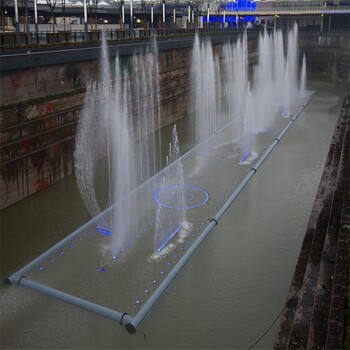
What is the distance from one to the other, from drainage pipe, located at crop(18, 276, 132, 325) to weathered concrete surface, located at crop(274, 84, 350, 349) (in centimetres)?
353

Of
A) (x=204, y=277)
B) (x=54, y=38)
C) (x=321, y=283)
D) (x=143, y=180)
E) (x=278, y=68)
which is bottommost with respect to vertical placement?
(x=204, y=277)

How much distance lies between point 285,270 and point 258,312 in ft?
6.96

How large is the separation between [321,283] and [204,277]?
3479mm

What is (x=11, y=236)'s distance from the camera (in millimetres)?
14984

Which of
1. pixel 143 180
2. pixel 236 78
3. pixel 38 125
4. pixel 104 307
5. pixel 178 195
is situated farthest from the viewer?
pixel 236 78

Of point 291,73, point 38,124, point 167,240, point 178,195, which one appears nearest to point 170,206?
point 178,195

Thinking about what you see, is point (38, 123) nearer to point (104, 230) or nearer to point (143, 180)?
point (143, 180)

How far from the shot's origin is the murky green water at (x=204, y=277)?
1032 cm

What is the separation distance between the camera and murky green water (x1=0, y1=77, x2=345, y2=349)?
10320 mm

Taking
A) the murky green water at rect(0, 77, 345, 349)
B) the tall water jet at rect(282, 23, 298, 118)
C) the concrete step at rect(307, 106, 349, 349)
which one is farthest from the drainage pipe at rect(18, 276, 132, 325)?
the tall water jet at rect(282, 23, 298, 118)

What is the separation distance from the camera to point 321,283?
9.77 m

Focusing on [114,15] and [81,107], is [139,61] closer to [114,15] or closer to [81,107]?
[81,107]

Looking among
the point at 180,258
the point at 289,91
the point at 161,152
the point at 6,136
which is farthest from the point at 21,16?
the point at 180,258

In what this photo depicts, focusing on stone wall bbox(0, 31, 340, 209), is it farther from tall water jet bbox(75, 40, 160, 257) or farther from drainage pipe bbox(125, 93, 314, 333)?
drainage pipe bbox(125, 93, 314, 333)
